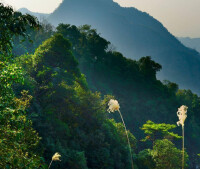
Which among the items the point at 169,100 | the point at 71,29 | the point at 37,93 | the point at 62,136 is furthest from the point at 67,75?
the point at 169,100

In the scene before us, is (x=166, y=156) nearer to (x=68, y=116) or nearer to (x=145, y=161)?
(x=145, y=161)

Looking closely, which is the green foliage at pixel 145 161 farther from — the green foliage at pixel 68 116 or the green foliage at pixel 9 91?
the green foliage at pixel 9 91

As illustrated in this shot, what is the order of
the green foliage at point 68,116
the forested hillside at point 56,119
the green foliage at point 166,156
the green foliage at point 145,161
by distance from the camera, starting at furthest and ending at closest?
the green foliage at point 145,161, the green foliage at point 166,156, the green foliage at point 68,116, the forested hillside at point 56,119

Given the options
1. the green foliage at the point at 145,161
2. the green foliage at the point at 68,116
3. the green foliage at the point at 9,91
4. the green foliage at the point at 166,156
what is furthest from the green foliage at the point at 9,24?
the green foliage at the point at 145,161

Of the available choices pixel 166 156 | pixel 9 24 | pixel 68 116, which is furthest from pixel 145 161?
pixel 9 24

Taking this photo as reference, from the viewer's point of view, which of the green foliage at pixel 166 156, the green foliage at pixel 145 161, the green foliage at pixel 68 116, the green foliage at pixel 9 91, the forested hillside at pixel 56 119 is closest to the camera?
the green foliage at pixel 9 91

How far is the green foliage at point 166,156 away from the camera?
26.3 metres

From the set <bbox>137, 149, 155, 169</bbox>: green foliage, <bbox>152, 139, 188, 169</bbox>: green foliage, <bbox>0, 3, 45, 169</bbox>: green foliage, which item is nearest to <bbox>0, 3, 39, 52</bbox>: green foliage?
<bbox>0, 3, 45, 169</bbox>: green foliage

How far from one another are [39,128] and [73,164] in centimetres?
430

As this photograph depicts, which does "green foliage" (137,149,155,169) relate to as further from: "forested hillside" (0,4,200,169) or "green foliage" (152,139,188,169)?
"green foliage" (152,139,188,169)

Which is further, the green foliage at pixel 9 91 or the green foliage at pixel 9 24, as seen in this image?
the green foliage at pixel 9 24

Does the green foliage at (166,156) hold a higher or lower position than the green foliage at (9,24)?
lower

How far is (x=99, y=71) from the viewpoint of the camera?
62656 millimetres

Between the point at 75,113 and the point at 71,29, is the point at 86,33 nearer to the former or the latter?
the point at 71,29
